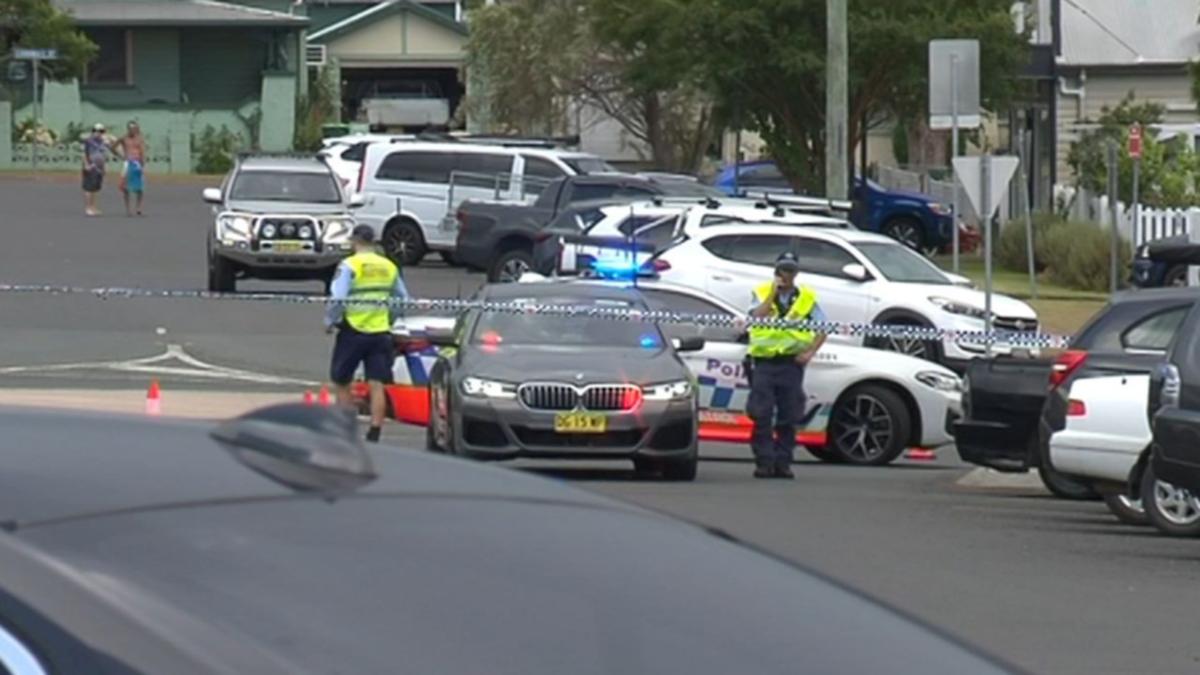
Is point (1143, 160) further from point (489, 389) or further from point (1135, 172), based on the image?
point (489, 389)

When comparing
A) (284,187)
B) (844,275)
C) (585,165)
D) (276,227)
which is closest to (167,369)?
(276,227)

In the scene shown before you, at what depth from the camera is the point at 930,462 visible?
19500 millimetres

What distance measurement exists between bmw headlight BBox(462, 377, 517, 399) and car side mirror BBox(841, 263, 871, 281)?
9.77 meters

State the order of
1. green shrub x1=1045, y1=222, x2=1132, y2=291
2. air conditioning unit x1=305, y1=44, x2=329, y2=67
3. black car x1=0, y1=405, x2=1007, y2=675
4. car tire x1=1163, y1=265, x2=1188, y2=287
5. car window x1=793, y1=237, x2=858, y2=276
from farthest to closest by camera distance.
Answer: air conditioning unit x1=305, y1=44, x2=329, y2=67 < green shrub x1=1045, y1=222, x2=1132, y2=291 < car window x1=793, y1=237, x2=858, y2=276 < car tire x1=1163, y1=265, x2=1188, y2=287 < black car x1=0, y1=405, x2=1007, y2=675

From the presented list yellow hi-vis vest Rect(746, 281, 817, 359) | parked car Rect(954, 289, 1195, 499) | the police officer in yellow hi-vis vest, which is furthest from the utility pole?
parked car Rect(954, 289, 1195, 499)

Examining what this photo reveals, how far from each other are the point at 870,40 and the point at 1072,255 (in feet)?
17.8

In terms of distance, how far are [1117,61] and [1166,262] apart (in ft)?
90.3

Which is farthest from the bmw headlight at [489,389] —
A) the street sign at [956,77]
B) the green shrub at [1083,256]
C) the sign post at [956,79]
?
the green shrub at [1083,256]

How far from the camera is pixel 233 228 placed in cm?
2838

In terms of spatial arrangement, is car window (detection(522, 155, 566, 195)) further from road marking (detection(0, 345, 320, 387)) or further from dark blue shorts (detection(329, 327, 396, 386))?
dark blue shorts (detection(329, 327, 396, 386))

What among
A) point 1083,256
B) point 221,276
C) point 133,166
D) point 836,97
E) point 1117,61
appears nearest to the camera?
point 221,276

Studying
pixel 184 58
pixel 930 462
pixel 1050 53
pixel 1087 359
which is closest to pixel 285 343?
pixel 930 462

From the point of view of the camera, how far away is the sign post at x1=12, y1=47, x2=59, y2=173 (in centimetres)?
5725

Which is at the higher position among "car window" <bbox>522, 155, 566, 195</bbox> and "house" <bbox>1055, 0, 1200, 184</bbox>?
"house" <bbox>1055, 0, 1200, 184</bbox>
